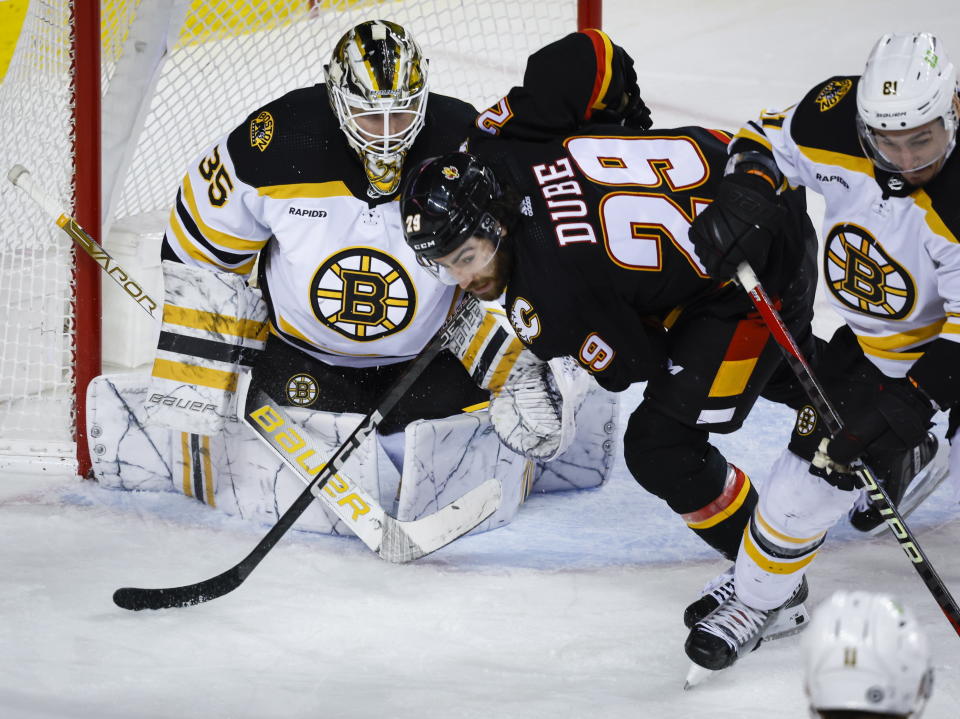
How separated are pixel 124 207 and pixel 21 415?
665 millimetres

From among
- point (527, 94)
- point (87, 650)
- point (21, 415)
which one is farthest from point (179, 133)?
point (87, 650)

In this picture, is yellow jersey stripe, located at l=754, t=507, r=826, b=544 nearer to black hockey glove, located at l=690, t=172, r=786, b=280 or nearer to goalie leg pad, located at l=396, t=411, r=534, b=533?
black hockey glove, located at l=690, t=172, r=786, b=280

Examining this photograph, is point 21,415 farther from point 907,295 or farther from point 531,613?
point 907,295

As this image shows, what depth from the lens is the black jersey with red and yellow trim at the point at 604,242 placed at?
195 cm

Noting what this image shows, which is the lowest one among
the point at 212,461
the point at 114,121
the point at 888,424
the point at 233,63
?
the point at 212,461

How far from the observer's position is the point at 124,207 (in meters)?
3.33

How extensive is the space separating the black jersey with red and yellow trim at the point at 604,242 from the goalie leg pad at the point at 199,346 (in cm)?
72

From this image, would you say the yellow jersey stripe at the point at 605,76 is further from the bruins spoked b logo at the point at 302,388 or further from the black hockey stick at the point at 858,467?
the bruins spoked b logo at the point at 302,388

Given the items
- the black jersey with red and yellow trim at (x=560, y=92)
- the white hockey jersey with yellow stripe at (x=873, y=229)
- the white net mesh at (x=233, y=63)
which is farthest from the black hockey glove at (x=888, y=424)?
the white net mesh at (x=233, y=63)

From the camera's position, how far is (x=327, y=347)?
260 cm

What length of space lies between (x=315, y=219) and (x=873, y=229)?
109 centimetres

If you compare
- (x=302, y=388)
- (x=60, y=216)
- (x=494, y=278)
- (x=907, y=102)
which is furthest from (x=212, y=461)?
(x=907, y=102)

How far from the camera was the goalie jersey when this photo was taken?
238cm

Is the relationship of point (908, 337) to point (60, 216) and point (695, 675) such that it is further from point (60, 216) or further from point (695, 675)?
point (60, 216)
